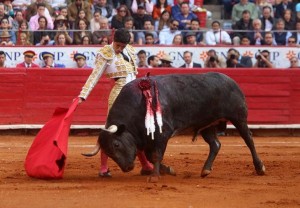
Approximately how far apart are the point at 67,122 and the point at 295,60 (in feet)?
24.0

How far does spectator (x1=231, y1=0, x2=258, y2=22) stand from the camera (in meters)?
19.2

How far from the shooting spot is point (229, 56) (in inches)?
682

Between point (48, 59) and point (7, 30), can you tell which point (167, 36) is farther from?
point (7, 30)

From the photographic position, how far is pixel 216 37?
57.9 feet

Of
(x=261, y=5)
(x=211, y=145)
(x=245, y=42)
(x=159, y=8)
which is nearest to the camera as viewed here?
Result: (x=211, y=145)

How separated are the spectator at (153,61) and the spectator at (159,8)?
5.93 feet

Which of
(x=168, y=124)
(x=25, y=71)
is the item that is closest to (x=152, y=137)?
(x=168, y=124)

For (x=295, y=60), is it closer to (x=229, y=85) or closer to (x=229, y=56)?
(x=229, y=56)

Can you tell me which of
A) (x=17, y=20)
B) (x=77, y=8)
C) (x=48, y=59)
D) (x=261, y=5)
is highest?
(x=77, y=8)

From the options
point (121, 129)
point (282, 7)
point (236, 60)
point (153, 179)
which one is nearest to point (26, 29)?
point (236, 60)

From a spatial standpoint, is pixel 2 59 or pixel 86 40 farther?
pixel 86 40

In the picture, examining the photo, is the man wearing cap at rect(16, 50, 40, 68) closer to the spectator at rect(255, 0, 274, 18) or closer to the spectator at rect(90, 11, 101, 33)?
the spectator at rect(90, 11, 101, 33)

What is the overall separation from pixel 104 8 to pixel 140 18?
709mm

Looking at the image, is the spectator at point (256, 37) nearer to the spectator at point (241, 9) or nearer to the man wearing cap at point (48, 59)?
the spectator at point (241, 9)
